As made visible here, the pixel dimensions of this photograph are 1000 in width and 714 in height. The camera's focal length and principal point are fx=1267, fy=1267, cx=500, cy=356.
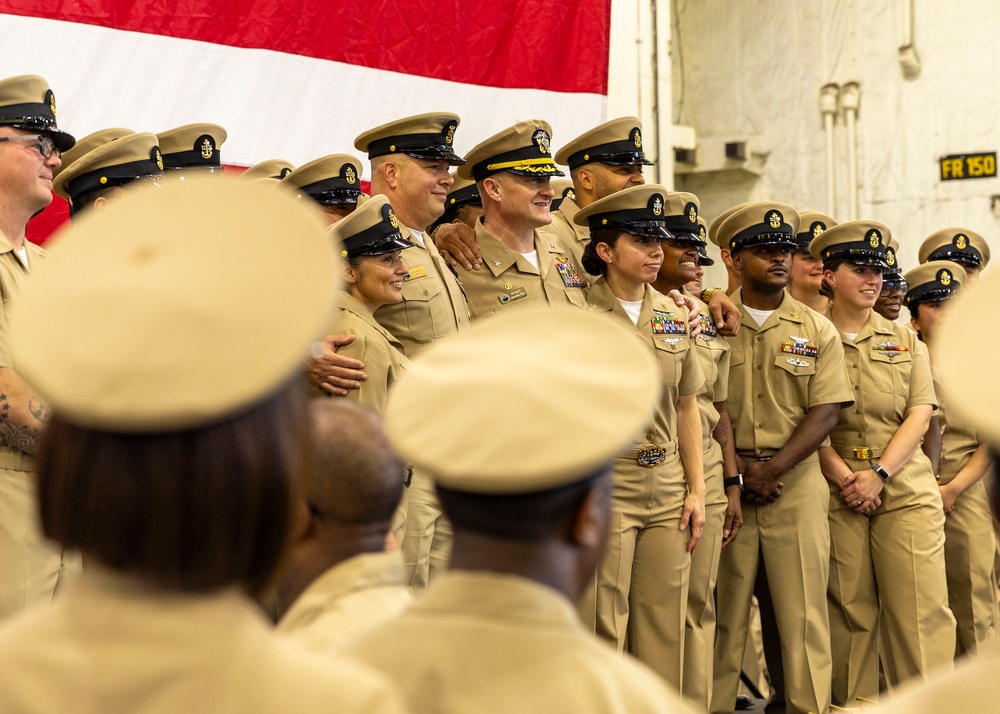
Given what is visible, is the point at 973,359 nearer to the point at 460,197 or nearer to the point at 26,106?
the point at 26,106

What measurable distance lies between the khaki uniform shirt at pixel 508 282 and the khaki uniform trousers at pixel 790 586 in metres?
1.19

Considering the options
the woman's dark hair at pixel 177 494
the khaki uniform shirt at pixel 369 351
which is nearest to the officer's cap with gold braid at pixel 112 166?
the khaki uniform shirt at pixel 369 351

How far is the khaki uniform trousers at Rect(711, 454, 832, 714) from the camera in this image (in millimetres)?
4695

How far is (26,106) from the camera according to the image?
3.25 metres

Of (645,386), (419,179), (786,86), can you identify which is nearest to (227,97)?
(419,179)

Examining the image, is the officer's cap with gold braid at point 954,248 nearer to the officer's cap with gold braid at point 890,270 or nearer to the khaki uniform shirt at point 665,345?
the officer's cap with gold braid at point 890,270

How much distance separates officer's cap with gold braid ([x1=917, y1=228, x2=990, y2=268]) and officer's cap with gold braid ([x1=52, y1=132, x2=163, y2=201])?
4.27 meters

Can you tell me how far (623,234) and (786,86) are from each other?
490 cm

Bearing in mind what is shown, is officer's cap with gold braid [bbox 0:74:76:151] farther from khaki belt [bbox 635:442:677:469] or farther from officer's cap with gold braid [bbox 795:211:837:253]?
officer's cap with gold braid [bbox 795:211:837:253]

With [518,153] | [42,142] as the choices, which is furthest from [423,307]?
[42,142]

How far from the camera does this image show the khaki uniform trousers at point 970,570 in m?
5.45

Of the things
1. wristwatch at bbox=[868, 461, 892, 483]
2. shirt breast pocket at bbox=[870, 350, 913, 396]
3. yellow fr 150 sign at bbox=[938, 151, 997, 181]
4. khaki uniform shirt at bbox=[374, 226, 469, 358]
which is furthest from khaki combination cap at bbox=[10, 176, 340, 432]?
yellow fr 150 sign at bbox=[938, 151, 997, 181]

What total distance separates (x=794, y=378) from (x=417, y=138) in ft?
5.76

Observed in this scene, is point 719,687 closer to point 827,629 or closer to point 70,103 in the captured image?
point 827,629
